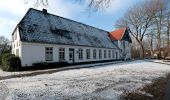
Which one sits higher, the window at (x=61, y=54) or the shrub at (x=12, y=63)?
the window at (x=61, y=54)

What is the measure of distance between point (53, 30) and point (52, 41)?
245 cm

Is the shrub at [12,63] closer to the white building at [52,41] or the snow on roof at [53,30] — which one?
the white building at [52,41]

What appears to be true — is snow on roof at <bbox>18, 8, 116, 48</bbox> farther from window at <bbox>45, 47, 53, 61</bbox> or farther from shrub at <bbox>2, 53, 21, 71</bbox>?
shrub at <bbox>2, 53, 21, 71</bbox>

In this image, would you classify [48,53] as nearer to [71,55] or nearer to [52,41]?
[52,41]

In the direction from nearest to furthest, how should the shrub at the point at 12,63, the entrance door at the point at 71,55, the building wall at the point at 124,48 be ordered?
the shrub at the point at 12,63 < the entrance door at the point at 71,55 < the building wall at the point at 124,48

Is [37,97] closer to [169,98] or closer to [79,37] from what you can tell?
[169,98]

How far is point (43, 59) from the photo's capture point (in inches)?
888

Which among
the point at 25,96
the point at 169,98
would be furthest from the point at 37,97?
the point at 169,98

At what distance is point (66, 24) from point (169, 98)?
22.9 meters

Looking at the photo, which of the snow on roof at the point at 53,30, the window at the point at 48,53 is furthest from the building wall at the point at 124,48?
the window at the point at 48,53

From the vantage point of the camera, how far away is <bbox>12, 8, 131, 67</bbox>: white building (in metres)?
21.4

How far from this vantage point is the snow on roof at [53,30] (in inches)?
870

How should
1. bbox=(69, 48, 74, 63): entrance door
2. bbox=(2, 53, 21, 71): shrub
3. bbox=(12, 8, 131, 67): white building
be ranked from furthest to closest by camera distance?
bbox=(69, 48, 74, 63): entrance door, bbox=(12, 8, 131, 67): white building, bbox=(2, 53, 21, 71): shrub

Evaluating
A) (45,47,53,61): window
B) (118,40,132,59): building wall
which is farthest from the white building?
(118,40,132,59): building wall
